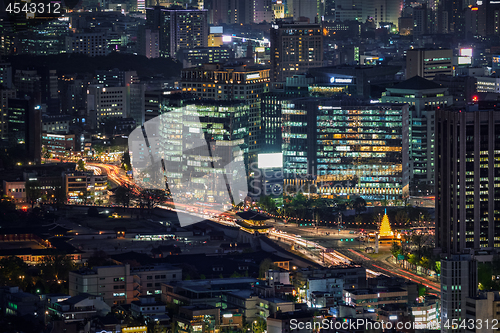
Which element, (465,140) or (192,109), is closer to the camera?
(465,140)

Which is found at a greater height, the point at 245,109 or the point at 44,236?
the point at 245,109

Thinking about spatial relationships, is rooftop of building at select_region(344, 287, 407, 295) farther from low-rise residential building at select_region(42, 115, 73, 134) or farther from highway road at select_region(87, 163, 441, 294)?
low-rise residential building at select_region(42, 115, 73, 134)

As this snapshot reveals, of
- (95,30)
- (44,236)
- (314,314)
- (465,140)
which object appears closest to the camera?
(314,314)

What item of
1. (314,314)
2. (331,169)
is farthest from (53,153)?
(314,314)

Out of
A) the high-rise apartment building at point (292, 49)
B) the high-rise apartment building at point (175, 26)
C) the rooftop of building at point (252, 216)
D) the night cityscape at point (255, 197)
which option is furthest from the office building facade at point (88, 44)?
the rooftop of building at point (252, 216)

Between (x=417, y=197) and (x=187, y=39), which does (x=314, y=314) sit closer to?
(x=417, y=197)
